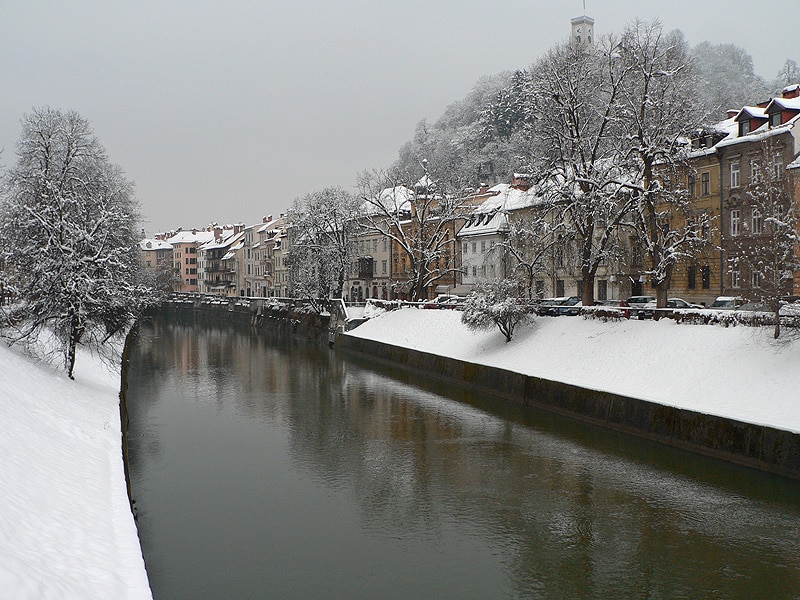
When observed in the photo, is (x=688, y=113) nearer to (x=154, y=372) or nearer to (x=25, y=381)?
(x=25, y=381)

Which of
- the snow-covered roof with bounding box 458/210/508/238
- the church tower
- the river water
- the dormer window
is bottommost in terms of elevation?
the river water

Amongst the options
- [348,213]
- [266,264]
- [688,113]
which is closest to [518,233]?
[688,113]

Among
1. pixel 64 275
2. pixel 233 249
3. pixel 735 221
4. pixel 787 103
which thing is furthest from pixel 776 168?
pixel 233 249

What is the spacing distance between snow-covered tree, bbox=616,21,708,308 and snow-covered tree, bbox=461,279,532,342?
618cm

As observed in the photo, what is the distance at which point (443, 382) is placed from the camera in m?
35.1

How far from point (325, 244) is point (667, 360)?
41359mm

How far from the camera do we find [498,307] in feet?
107

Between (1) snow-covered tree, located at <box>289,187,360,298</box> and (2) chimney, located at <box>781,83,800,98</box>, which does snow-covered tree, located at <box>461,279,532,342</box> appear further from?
(1) snow-covered tree, located at <box>289,187,360,298</box>

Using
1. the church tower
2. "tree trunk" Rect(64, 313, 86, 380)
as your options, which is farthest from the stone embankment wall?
the church tower

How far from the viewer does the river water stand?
11.9 metres

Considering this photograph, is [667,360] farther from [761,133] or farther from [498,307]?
[761,133]

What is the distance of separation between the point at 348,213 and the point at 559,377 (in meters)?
37.6

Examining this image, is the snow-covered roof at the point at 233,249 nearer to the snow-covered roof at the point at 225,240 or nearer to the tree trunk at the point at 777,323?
the snow-covered roof at the point at 225,240

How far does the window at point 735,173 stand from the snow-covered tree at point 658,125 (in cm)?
1127
